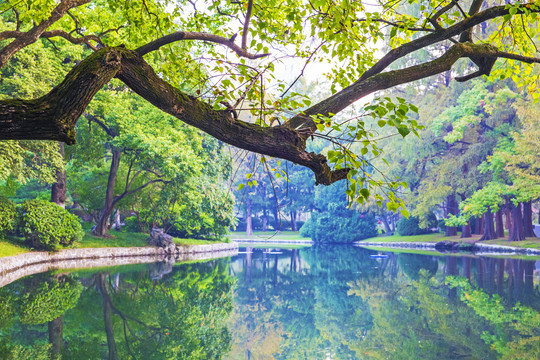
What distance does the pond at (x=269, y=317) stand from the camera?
18.6 feet

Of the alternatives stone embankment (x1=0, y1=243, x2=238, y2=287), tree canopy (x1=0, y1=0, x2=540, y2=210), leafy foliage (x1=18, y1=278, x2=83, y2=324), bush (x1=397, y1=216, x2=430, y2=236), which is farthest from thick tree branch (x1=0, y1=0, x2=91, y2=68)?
bush (x1=397, y1=216, x2=430, y2=236)

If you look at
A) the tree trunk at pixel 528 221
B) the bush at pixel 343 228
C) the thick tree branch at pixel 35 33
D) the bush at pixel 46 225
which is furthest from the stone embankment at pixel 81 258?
the tree trunk at pixel 528 221

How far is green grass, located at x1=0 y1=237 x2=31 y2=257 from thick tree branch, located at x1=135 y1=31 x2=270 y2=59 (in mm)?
11203

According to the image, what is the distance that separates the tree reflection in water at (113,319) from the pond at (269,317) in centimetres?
2

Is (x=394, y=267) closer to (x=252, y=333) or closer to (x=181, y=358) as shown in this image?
(x=252, y=333)

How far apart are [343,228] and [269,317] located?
3008cm

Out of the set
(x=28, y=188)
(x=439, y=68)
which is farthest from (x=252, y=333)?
(x=28, y=188)

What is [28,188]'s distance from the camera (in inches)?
982

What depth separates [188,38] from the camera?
4613mm

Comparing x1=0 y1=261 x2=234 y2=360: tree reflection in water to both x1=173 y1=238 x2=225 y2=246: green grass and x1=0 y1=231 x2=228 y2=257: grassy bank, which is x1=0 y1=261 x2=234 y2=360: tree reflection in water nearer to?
x1=0 y1=231 x2=228 y2=257: grassy bank

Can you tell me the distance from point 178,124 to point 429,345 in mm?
15889

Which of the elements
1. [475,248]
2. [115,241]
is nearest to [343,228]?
[475,248]

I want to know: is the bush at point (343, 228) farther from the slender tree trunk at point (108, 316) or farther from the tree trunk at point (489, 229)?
the slender tree trunk at point (108, 316)

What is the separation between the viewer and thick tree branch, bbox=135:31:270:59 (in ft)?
12.9
